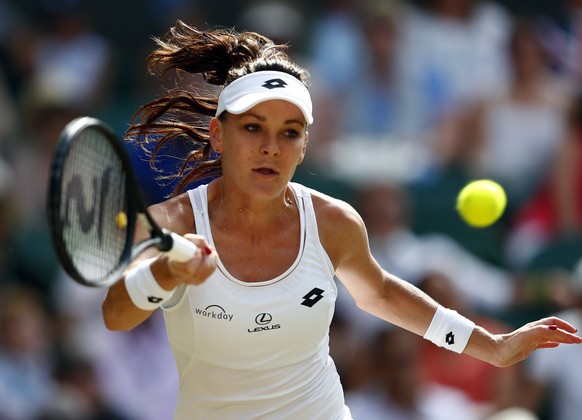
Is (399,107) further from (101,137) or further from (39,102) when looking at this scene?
(101,137)

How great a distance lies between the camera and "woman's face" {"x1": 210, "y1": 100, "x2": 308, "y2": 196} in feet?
12.3

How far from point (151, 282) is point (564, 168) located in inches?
187

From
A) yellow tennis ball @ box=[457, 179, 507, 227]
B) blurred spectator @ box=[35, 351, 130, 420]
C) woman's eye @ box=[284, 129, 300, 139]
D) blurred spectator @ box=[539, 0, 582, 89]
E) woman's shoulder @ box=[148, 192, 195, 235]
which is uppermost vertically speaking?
woman's eye @ box=[284, 129, 300, 139]

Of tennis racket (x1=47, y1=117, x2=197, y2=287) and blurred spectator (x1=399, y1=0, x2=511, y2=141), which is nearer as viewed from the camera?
tennis racket (x1=47, y1=117, x2=197, y2=287)

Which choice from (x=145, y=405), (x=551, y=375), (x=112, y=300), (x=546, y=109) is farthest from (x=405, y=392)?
(x=112, y=300)

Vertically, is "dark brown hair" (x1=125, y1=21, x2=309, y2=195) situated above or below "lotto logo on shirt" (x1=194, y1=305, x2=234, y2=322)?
above

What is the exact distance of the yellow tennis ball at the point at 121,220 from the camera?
11.2 ft

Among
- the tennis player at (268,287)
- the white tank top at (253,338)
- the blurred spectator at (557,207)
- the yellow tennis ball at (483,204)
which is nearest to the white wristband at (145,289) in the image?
the tennis player at (268,287)

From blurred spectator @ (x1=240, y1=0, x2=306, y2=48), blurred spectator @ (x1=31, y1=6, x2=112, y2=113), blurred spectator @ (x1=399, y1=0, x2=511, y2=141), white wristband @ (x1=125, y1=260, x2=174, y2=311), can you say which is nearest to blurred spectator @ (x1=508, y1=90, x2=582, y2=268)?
blurred spectator @ (x1=399, y1=0, x2=511, y2=141)

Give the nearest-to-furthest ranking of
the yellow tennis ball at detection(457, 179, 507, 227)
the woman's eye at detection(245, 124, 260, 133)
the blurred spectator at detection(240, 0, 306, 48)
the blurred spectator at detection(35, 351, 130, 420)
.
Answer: the woman's eye at detection(245, 124, 260, 133), the yellow tennis ball at detection(457, 179, 507, 227), the blurred spectator at detection(35, 351, 130, 420), the blurred spectator at detection(240, 0, 306, 48)

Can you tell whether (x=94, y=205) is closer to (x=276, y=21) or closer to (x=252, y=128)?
(x=252, y=128)

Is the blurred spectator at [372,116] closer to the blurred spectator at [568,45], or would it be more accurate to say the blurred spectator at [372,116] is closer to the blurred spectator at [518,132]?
the blurred spectator at [518,132]

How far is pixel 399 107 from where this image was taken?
322 inches

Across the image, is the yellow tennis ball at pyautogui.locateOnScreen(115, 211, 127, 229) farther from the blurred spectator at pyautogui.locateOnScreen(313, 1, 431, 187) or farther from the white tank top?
the blurred spectator at pyautogui.locateOnScreen(313, 1, 431, 187)
